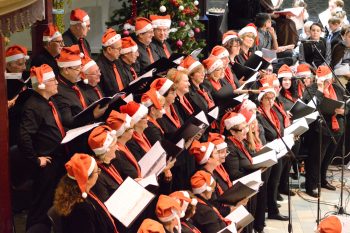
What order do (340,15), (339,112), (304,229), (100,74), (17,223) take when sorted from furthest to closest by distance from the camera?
(340,15), (339,112), (304,229), (100,74), (17,223)

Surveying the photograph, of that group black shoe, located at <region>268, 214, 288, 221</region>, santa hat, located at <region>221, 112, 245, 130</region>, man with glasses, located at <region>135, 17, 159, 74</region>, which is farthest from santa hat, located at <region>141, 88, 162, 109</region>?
black shoe, located at <region>268, 214, 288, 221</region>

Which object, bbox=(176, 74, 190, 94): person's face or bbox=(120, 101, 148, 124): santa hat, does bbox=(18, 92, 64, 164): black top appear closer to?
bbox=(120, 101, 148, 124): santa hat

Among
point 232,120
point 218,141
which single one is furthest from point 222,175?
point 232,120

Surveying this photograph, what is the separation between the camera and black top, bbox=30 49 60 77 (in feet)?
24.6

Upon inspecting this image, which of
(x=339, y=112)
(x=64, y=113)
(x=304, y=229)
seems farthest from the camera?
(x=339, y=112)

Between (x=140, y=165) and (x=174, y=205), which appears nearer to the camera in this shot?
(x=174, y=205)

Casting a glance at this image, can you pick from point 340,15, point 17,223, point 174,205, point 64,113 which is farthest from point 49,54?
point 340,15

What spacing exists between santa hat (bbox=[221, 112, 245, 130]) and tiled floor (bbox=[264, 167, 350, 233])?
1.48 meters

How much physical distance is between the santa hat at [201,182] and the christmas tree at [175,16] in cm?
387

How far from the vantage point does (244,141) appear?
7.75 m

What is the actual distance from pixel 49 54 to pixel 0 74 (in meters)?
2.32

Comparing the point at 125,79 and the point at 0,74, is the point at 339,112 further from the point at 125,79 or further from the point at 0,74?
the point at 0,74

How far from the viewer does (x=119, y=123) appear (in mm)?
5910

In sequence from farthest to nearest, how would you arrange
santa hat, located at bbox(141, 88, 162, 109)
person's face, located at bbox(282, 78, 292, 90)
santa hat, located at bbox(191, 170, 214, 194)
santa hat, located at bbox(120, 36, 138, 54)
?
person's face, located at bbox(282, 78, 292, 90) < santa hat, located at bbox(120, 36, 138, 54) < santa hat, located at bbox(141, 88, 162, 109) < santa hat, located at bbox(191, 170, 214, 194)
